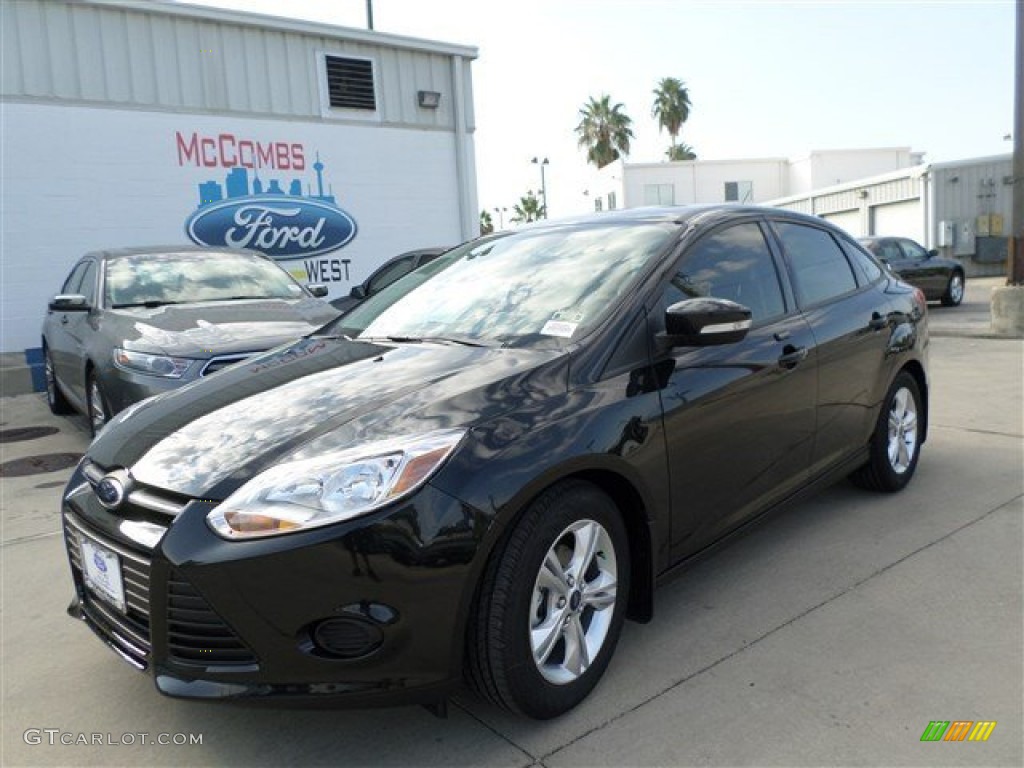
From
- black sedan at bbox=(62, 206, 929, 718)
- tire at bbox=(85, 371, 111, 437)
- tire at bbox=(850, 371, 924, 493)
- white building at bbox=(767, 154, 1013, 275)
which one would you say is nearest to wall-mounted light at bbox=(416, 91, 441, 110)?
tire at bbox=(85, 371, 111, 437)

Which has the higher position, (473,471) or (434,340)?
(434,340)

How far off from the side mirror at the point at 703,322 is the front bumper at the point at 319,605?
3.53ft

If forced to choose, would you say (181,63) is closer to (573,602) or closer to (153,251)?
(153,251)

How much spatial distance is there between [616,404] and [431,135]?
37.3 ft

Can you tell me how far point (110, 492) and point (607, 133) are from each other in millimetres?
61772

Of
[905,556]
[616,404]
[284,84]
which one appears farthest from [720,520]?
[284,84]

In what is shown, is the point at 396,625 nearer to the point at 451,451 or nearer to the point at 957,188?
the point at 451,451

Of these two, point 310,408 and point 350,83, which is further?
point 350,83

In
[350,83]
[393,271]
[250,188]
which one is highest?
[350,83]

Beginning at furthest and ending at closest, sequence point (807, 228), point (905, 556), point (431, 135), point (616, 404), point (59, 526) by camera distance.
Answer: point (431, 135) → point (59, 526) → point (807, 228) → point (905, 556) → point (616, 404)

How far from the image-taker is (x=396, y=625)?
2.10 meters

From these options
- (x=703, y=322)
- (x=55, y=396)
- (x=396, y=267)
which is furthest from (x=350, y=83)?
(x=703, y=322)

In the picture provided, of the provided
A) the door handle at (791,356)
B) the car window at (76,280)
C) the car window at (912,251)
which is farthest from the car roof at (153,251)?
the car window at (912,251)

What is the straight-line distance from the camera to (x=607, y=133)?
199ft
